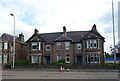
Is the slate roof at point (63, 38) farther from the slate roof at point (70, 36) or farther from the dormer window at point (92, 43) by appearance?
the dormer window at point (92, 43)

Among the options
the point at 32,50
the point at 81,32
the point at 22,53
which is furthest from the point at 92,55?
the point at 22,53

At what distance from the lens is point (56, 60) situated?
43.4m

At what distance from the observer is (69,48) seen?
140 ft

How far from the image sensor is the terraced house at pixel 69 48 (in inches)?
1572

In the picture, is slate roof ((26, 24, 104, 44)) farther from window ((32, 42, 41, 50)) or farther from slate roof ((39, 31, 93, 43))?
window ((32, 42, 41, 50))

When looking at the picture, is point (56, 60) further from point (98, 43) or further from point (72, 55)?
point (98, 43)

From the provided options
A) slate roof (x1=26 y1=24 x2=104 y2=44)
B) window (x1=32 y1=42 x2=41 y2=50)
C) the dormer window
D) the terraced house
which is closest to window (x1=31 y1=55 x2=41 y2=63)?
the terraced house

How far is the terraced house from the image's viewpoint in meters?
39.9

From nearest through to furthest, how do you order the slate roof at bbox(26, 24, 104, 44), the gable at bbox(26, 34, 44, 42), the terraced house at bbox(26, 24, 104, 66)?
the terraced house at bbox(26, 24, 104, 66)
the slate roof at bbox(26, 24, 104, 44)
the gable at bbox(26, 34, 44, 42)

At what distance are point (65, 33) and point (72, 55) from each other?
664cm

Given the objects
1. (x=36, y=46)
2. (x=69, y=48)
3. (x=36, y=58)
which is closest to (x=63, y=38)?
(x=69, y=48)

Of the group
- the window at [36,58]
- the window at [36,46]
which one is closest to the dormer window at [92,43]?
the window at [36,46]

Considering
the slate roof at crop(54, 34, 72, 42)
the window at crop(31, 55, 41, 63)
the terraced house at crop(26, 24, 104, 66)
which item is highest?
the slate roof at crop(54, 34, 72, 42)

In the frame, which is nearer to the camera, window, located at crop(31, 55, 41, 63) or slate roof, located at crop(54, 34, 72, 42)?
slate roof, located at crop(54, 34, 72, 42)
